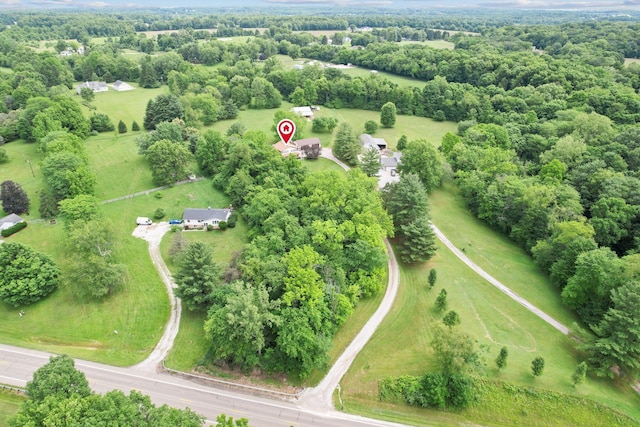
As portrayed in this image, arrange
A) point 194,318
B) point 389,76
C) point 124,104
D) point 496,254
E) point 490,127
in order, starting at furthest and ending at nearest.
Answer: point 389,76, point 124,104, point 490,127, point 496,254, point 194,318

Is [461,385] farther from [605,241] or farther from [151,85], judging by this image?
[151,85]

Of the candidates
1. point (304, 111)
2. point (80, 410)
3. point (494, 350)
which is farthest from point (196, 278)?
point (304, 111)

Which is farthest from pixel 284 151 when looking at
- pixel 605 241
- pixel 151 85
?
pixel 151 85

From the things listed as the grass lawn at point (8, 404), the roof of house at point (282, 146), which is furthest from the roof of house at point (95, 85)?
the grass lawn at point (8, 404)

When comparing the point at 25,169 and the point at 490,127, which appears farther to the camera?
the point at 490,127

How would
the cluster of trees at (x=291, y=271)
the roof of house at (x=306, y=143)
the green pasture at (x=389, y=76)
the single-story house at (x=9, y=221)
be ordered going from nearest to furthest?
the cluster of trees at (x=291, y=271) → the single-story house at (x=9, y=221) → the roof of house at (x=306, y=143) → the green pasture at (x=389, y=76)

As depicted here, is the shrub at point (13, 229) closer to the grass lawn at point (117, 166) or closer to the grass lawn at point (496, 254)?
the grass lawn at point (117, 166)

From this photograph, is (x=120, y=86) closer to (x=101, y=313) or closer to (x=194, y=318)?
(x=101, y=313)
